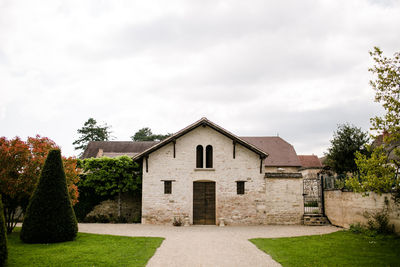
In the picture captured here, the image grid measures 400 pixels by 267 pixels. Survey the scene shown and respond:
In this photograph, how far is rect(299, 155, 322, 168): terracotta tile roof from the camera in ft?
137

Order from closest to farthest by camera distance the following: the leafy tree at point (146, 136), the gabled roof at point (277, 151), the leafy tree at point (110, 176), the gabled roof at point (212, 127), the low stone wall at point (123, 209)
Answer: the gabled roof at point (212, 127)
the leafy tree at point (110, 176)
the low stone wall at point (123, 209)
the gabled roof at point (277, 151)
the leafy tree at point (146, 136)

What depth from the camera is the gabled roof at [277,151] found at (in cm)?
3234

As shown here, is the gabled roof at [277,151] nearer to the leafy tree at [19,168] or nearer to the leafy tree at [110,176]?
the leafy tree at [110,176]

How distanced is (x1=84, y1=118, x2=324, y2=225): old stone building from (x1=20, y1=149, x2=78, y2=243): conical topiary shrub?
7.04 meters

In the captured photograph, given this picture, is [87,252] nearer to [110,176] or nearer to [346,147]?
[110,176]

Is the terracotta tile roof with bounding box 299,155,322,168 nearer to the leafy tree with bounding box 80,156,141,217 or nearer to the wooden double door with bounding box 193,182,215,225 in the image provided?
the wooden double door with bounding box 193,182,215,225

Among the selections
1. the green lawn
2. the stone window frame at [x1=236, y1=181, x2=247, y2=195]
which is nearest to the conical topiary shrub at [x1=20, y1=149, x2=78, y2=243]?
the green lawn

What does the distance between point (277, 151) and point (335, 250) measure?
2469cm

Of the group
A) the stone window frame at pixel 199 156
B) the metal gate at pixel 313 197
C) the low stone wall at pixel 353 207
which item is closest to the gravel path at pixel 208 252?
the low stone wall at pixel 353 207

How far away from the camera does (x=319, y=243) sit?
11.1 meters

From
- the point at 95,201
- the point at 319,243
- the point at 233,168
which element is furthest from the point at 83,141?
the point at 319,243

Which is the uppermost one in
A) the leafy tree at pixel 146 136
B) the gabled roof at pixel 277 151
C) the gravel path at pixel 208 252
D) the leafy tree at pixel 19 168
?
the leafy tree at pixel 146 136

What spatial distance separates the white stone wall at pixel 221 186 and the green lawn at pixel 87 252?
19.9 ft

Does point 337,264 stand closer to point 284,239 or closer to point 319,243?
point 319,243
